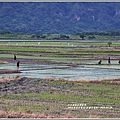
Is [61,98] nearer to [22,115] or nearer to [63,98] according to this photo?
[63,98]

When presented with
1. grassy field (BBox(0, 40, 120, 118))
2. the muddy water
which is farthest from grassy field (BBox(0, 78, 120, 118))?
the muddy water

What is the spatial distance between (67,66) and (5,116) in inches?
1020

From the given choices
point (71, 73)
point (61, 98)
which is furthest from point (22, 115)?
point (71, 73)

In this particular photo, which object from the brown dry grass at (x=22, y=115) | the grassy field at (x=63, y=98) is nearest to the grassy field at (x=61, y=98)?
the grassy field at (x=63, y=98)

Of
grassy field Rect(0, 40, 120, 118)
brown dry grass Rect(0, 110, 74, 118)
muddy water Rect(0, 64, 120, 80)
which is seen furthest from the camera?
muddy water Rect(0, 64, 120, 80)

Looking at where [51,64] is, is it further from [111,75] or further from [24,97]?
[24,97]

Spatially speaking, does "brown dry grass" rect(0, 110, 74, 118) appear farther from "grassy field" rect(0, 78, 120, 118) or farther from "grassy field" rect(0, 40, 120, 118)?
"grassy field" rect(0, 78, 120, 118)

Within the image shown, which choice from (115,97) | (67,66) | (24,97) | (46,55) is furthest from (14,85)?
(46,55)

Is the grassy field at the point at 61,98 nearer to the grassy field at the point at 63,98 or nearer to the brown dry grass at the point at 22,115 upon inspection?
the grassy field at the point at 63,98

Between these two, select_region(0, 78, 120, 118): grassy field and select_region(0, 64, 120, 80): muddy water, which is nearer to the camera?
select_region(0, 78, 120, 118): grassy field

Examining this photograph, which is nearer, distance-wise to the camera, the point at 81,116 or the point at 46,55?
the point at 81,116

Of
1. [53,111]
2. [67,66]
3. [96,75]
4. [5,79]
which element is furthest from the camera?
[67,66]

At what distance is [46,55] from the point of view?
5612cm

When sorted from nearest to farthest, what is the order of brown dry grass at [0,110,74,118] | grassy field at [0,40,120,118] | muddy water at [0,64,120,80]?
brown dry grass at [0,110,74,118]
grassy field at [0,40,120,118]
muddy water at [0,64,120,80]
